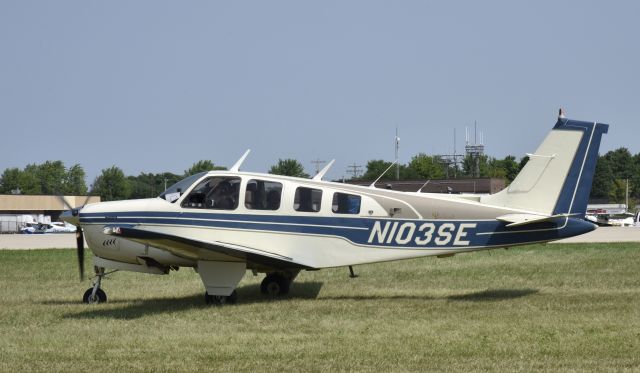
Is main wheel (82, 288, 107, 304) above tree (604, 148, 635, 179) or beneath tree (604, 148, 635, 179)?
beneath

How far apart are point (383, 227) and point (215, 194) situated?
288 centimetres

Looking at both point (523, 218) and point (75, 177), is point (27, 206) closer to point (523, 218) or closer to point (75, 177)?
point (75, 177)

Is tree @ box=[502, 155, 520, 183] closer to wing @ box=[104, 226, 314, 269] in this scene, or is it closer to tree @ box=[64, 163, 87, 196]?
tree @ box=[64, 163, 87, 196]

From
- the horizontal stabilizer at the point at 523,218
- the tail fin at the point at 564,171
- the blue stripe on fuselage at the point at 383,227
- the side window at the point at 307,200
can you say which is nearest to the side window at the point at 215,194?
the blue stripe on fuselage at the point at 383,227

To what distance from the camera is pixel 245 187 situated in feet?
45.6

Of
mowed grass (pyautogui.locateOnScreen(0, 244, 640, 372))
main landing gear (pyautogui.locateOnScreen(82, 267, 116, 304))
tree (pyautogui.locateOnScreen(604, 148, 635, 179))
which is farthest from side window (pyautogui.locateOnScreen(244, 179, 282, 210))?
tree (pyautogui.locateOnScreen(604, 148, 635, 179))

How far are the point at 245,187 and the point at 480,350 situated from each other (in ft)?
19.1

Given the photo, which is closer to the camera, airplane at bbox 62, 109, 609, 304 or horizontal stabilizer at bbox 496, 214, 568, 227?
horizontal stabilizer at bbox 496, 214, 568, 227

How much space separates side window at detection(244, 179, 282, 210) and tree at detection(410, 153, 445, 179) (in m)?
94.0

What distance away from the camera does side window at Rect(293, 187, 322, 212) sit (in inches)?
551

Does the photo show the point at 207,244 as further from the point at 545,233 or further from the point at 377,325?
the point at 545,233

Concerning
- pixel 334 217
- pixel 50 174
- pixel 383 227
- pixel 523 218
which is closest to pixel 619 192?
pixel 50 174

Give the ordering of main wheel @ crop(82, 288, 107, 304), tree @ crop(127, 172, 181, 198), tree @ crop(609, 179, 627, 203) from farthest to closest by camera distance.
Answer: tree @ crop(609, 179, 627, 203) → tree @ crop(127, 172, 181, 198) → main wheel @ crop(82, 288, 107, 304)

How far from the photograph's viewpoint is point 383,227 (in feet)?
45.6
